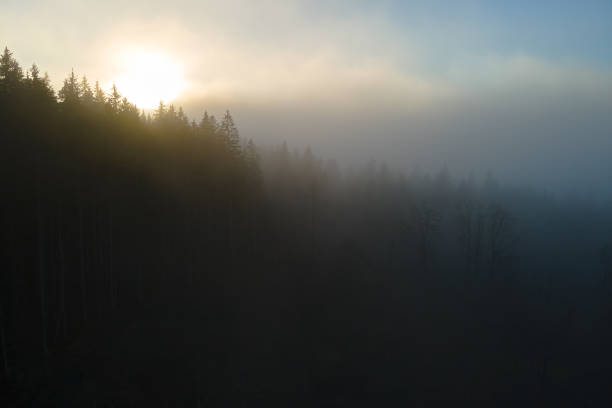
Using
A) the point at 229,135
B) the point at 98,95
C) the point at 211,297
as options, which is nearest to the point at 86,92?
the point at 98,95

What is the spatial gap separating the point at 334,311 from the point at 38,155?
29.4 m

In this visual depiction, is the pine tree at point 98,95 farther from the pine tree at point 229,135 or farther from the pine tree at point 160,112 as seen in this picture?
the pine tree at point 229,135

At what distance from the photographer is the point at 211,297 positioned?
109 feet

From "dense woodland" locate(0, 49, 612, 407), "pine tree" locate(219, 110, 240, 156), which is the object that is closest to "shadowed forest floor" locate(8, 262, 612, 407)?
"dense woodland" locate(0, 49, 612, 407)

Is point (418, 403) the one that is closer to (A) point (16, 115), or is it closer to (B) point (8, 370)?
(B) point (8, 370)

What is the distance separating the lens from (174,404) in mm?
20266

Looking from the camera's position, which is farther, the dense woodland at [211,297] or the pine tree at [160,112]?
the pine tree at [160,112]

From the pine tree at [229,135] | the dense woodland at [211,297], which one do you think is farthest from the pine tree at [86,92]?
the pine tree at [229,135]

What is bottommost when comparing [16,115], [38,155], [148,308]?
[148,308]

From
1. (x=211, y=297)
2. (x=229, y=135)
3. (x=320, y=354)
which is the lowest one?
(x=320, y=354)

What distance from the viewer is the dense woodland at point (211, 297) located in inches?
798

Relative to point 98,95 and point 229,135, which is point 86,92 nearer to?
point 98,95

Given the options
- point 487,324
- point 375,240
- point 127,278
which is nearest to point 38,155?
point 127,278

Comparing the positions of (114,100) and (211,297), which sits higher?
(114,100)
